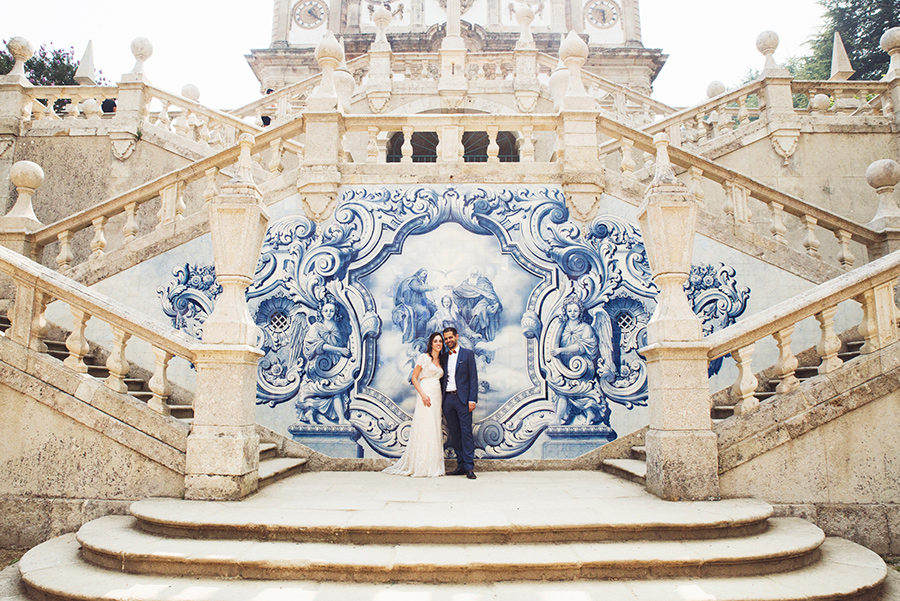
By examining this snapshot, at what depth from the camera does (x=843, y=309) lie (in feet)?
→ 22.1

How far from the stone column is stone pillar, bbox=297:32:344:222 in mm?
1982

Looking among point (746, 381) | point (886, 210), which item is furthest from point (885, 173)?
point (746, 381)

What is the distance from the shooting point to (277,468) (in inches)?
217

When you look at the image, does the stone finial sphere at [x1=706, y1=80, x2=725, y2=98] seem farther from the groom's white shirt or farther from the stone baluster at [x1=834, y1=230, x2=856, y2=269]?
the groom's white shirt

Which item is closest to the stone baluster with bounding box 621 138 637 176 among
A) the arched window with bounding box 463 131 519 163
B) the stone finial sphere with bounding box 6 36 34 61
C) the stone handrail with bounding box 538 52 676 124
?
the stone handrail with bounding box 538 52 676 124

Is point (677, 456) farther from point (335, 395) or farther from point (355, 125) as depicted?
point (355, 125)

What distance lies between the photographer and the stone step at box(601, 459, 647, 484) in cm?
526

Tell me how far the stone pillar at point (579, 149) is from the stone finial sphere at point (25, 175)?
6543mm

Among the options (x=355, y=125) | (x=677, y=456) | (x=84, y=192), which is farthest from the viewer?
(x=84, y=192)

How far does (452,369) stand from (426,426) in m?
0.66

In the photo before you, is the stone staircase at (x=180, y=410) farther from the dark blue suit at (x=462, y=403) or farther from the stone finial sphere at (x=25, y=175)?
the stone finial sphere at (x=25, y=175)

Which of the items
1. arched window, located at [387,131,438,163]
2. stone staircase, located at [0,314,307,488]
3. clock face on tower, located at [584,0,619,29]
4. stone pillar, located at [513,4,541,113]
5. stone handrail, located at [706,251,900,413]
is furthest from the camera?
clock face on tower, located at [584,0,619,29]

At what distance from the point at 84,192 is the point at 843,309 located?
11.2 metres

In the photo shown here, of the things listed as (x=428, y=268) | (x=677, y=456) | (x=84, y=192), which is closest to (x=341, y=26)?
(x=84, y=192)
